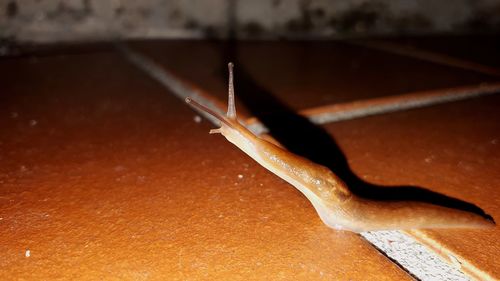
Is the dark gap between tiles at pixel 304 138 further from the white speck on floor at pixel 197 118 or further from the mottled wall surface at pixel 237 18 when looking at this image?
the mottled wall surface at pixel 237 18

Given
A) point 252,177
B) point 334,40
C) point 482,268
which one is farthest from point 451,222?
point 334,40

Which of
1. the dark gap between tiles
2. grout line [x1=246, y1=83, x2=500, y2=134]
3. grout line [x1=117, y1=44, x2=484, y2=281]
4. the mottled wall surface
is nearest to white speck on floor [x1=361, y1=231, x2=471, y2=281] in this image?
grout line [x1=117, y1=44, x2=484, y2=281]

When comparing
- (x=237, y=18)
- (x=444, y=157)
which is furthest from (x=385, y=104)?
(x=237, y=18)

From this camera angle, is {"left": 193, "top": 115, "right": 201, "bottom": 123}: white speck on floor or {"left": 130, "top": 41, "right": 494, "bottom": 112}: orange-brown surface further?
{"left": 130, "top": 41, "right": 494, "bottom": 112}: orange-brown surface

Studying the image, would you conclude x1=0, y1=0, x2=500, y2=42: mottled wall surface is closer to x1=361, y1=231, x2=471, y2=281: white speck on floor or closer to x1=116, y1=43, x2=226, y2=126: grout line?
x1=116, y1=43, x2=226, y2=126: grout line

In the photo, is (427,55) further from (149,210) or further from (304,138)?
(149,210)

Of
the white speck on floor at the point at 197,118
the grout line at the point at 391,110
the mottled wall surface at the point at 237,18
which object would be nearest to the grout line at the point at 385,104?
the grout line at the point at 391,110

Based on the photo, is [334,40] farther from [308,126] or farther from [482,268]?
[482,268]
